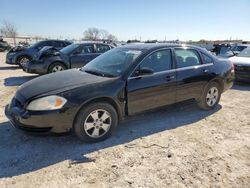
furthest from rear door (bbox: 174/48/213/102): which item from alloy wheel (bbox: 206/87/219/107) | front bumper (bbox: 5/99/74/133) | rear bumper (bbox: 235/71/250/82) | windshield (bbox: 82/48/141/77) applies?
rear bumper (bbox: 235/71/250/82)

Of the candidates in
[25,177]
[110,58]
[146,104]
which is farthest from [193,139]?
[25,177]

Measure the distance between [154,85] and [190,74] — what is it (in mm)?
1058

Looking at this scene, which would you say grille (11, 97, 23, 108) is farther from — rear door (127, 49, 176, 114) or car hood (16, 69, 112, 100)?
rear door (127, 49, 176, 114)

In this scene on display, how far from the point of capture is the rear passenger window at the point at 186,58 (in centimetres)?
→ 506

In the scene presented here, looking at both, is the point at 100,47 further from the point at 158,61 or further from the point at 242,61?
the point at 158,61

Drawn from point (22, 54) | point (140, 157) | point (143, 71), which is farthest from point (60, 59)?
point (140, 157)

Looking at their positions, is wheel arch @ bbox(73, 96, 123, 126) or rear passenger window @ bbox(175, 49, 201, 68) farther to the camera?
rear passenger window @ bbox(175, 49, 201, 68)

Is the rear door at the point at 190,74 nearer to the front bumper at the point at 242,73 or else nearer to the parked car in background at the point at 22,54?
the front bumper at the point at 242,73

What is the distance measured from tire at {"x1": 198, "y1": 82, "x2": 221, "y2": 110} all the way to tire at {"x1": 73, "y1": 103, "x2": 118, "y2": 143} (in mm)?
2443

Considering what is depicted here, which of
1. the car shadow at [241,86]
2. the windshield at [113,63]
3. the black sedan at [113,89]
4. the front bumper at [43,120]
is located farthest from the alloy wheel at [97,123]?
the car shadow at [241,86]

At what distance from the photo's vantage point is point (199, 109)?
5.89 metres

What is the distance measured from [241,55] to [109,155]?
8741 millimetres

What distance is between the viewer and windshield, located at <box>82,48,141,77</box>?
4434mm

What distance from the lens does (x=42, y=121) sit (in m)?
3.60
